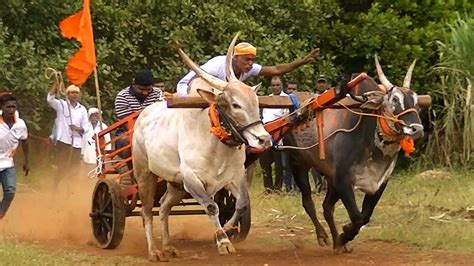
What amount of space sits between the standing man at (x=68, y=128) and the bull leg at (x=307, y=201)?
4.47 metres

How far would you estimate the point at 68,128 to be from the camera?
1493 cm

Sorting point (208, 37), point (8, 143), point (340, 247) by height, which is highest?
point (208, 37)

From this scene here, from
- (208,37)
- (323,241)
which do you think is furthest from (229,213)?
(208,37)

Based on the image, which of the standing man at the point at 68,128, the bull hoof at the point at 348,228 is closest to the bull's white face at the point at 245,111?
the bull hoof at the point at 348,228

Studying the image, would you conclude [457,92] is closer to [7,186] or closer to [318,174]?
[318,174]

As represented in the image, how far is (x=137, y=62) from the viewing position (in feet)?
59.0

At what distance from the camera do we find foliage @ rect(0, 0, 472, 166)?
16984mm

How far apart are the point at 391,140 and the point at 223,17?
832 cm

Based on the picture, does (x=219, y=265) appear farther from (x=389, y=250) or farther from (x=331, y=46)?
(x=331, y=46)

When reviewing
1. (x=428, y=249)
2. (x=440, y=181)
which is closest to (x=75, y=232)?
(x=428, y=249)

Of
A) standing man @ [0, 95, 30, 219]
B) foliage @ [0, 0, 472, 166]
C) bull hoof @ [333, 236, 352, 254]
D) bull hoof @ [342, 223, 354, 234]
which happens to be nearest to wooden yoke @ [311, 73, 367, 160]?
bull hoof @ [342, 223, 354, 234]

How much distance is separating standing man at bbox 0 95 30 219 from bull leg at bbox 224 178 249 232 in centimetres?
362

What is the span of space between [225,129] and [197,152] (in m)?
0.45

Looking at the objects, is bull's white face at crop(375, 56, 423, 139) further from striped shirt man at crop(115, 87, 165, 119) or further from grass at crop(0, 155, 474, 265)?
striped shirt man at crop(115, 87, 165, 119)
